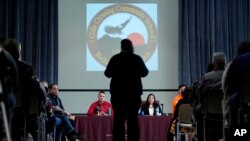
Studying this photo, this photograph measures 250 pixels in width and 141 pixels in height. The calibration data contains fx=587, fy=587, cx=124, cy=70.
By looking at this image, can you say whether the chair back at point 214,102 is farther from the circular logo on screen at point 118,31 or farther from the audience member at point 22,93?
the circular logo on screen at point 118,31

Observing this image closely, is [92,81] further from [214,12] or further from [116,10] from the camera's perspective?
[214,12]

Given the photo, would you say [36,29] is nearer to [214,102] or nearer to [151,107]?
[151,107]

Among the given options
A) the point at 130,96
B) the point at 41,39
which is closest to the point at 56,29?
the point at 41,39

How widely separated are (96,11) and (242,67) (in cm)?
736

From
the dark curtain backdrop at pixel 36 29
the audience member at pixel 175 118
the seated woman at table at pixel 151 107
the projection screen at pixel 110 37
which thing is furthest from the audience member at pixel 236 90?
the dark curtain backdrop at pixel 36 29

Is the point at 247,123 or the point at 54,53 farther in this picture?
the point at 54,53

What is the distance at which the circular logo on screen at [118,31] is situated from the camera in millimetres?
11688

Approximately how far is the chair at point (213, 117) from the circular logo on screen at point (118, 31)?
588 cm

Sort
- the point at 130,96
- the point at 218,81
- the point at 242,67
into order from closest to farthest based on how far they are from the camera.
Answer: the point at 242,67 < the point at 218,81 < the point at 130,96

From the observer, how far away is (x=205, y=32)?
11.7 meters

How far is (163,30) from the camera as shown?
11734mm

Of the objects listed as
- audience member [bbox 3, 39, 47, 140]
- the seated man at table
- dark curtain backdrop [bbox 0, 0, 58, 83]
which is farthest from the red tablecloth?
audience member [bbox 3, 39, 47, 140]

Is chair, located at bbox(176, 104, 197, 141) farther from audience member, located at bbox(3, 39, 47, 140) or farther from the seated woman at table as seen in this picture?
audience member, located at bbox(3, 39, 47, 140)

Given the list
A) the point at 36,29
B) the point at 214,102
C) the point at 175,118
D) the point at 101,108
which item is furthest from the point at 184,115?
the point at 36,29
